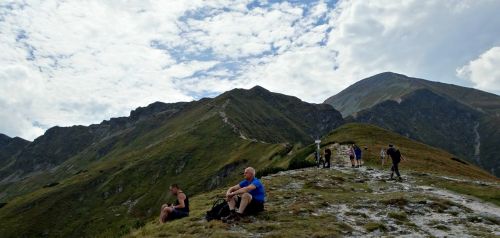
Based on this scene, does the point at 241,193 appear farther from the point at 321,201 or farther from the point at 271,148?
the point at 271,148

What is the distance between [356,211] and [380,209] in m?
1.90

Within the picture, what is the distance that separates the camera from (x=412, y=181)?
38812 mm

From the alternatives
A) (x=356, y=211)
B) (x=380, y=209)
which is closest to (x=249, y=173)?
(x=356, y=211)

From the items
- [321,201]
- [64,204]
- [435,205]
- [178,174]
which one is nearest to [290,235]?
[321,201]

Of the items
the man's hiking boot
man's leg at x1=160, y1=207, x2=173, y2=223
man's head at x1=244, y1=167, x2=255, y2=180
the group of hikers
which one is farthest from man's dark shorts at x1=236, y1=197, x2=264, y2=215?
man's leg at x1=160, y1=207, x2=173, y2=223

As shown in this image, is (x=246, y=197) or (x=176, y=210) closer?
(x=246, y=197)

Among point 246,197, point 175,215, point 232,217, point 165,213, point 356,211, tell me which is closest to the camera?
point 232,217

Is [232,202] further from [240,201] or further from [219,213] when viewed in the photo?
[219,213]

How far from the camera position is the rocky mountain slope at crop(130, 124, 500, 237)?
17266 millimetres

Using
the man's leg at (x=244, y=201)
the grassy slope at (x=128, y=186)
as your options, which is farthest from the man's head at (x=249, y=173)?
the grassy slope at (x=128, y=186)

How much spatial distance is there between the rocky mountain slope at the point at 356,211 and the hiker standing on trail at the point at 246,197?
1.53 ft

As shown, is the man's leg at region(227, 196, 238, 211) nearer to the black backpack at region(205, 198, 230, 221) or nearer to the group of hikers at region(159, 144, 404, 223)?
the group of hikers at region(159, 144, 404, 223)

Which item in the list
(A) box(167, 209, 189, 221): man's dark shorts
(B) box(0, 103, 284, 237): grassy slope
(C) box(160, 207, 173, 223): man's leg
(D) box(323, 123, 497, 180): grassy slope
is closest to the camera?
(C) box(160, 207, 173, 223): man's leg

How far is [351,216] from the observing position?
2106 centimetres
